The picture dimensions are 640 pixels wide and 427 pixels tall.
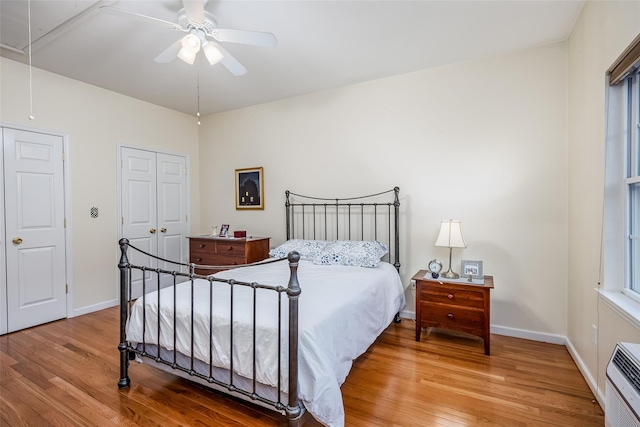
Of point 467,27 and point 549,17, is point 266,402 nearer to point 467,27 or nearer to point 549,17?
point 467,27

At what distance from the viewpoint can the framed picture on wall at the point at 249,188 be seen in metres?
4.46

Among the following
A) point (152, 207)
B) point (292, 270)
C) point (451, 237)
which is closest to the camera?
point (292, 270)

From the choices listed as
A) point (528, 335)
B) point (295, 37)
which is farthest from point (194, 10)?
point (528, 335)

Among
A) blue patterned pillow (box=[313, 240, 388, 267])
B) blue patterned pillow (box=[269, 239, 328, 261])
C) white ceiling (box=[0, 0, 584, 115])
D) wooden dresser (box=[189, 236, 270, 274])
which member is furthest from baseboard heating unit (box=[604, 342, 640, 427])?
wooden dresser (box=[189, 236, 270, 274])

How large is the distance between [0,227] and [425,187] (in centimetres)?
427

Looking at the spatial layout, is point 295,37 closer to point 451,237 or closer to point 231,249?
point 451,237

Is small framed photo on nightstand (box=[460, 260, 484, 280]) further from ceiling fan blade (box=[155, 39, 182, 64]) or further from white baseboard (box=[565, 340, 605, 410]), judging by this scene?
ceiling fan blade (box=[155, 39, 182, 64])

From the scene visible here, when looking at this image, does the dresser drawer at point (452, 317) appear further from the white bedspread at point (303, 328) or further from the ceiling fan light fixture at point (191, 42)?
the ceiling fan light fixture at point (191, 42)

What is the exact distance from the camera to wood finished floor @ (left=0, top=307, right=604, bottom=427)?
1860 millimetres

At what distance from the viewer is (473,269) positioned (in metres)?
2.94

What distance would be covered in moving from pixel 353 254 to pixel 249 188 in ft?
6.76

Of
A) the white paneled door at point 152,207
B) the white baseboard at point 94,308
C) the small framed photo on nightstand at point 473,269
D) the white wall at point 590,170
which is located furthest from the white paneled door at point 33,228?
the white wall at point 590,170

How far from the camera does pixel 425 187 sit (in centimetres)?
337

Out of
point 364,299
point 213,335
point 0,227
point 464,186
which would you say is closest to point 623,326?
point 364,299
